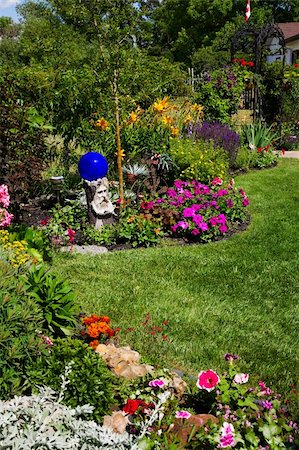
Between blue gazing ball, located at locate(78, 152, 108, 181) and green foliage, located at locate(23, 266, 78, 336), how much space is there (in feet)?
8.83

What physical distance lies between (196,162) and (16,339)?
5.23 meters

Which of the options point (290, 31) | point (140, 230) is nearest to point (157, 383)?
point (140, 230)

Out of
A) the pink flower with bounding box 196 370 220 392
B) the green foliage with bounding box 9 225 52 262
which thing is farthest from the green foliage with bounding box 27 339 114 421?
the green foliage with bounding box 9 225 52 262

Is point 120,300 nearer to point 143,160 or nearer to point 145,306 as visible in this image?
point 145,306

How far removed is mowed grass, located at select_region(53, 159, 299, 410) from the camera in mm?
3605

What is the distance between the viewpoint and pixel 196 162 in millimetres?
7445

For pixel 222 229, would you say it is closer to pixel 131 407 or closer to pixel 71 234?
pixel 71 234

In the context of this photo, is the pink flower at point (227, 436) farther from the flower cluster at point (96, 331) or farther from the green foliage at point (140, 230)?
the green foliage at point (140, 230)

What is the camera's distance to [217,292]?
4617 mm

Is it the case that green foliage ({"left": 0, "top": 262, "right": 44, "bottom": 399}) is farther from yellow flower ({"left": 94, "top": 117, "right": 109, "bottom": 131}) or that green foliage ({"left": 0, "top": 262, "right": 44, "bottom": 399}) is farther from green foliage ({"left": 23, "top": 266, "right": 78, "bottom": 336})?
yellow flower ({"left": 94, "top": 117, "right": 109, "bottom": 131})

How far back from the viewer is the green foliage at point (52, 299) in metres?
3.21

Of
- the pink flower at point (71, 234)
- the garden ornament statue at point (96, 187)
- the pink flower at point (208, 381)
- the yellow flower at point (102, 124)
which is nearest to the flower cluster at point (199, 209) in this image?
the garden ornament statue at point (96, 187)

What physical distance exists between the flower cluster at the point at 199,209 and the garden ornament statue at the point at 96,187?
543 mm

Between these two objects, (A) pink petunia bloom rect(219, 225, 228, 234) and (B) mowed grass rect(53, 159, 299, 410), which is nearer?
(B) mowed grass rect(53, 159, 299, 410)
